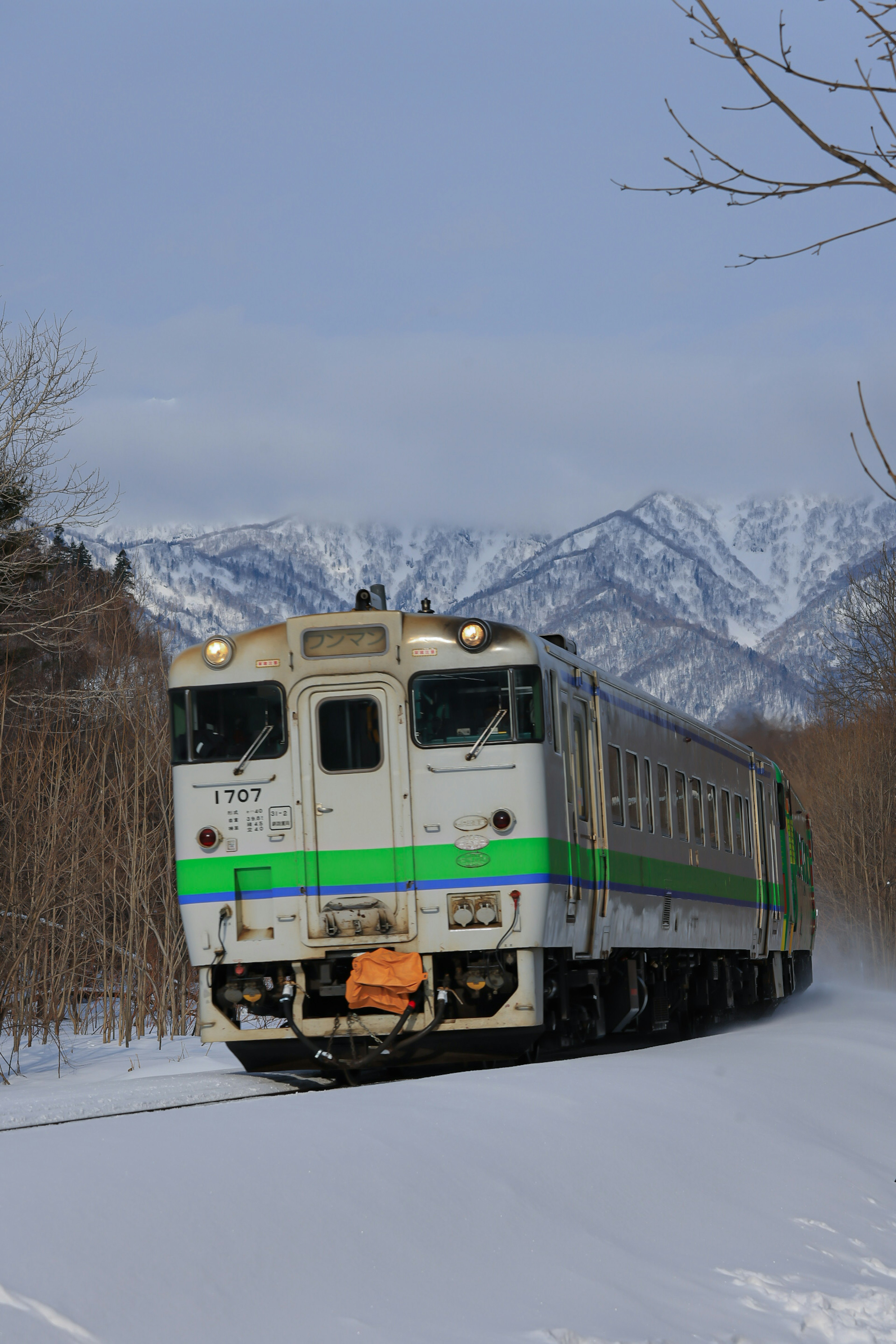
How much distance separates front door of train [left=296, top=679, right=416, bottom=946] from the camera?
34.7 ft

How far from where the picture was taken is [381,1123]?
6.65 m

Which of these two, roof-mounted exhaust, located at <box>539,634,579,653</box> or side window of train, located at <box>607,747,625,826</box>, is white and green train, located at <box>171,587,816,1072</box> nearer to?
roof-mounted exhaust, located at <box>539,634,579,653</box>

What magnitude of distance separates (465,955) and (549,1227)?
4.85 m

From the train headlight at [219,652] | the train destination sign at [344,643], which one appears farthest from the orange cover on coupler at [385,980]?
the train headlight at [219,652]

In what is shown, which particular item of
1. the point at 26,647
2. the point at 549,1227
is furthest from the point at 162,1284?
the point at 26,647

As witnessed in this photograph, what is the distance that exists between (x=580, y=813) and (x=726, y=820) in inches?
276

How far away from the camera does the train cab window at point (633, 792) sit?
544 inches

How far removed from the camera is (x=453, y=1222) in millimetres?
5648

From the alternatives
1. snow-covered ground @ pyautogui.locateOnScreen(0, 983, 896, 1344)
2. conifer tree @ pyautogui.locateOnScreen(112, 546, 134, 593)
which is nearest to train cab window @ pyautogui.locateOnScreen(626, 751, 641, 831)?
snow-covered ground @ pyautogui.locateOnScreen(0, 983, 896, 1344)

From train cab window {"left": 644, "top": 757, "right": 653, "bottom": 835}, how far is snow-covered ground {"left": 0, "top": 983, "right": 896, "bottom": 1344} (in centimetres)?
574

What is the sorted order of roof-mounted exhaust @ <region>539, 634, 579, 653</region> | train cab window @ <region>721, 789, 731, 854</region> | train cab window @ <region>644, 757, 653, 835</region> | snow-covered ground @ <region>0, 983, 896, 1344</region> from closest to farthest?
snow-covered ground @ <region>0, 983, 896, 1344</region> → roof-mounted exhaust @ <region>539, 634, 579, 653</region> → train cab window @ <region>644, 757, 653, 835</region> → train cab window @ <region>721, 789, 731, 854</region>

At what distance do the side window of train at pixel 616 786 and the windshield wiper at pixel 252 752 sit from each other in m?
3.39

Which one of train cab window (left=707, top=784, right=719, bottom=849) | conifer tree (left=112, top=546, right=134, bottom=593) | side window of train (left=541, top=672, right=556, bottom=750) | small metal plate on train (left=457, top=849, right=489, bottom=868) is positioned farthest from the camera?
conifer tree (left=112, top=546, right=134, bottom=593)

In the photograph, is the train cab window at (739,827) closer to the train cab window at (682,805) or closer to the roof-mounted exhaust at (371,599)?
the train cab window at (682,805)
